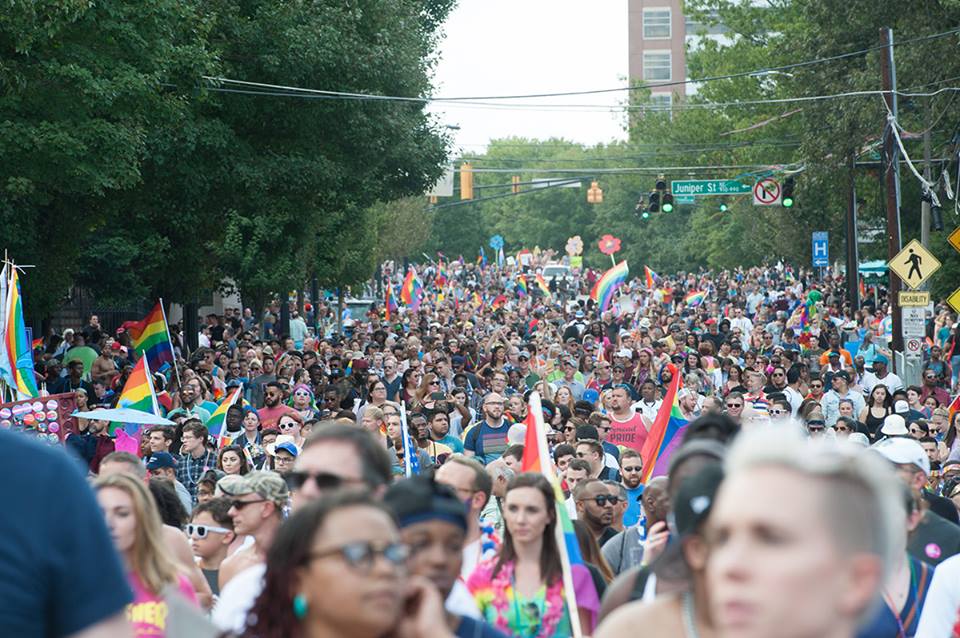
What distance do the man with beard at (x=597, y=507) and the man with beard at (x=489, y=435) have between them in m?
5.92

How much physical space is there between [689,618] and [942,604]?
9.73 ft

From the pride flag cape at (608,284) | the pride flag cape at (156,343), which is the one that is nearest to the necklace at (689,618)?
the pride flag cape at (156,343)

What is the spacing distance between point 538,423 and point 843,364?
17583 mm

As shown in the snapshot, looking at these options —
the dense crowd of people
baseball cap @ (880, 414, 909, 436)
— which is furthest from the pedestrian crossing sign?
baseball cap @ (880, 414, 909, 436)

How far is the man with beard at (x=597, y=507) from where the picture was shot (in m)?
9.18

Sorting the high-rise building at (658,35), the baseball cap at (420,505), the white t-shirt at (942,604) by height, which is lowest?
the white t-shirt at (942,604)

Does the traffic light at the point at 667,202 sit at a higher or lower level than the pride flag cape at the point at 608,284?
higher

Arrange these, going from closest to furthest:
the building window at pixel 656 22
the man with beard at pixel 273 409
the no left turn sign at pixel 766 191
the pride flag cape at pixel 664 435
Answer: the pride flag cape at pixel 664 435
the man with beard at pixel 273 409
the no left turn sign at pixel 766 191
the building window at pixel 656 22

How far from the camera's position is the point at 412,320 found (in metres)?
44.6

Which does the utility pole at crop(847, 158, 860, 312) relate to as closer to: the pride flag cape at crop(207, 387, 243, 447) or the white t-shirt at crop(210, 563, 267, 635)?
the pride flag cape at crop(207, 387, 243, 447)

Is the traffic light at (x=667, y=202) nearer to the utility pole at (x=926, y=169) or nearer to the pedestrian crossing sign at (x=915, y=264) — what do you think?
the utility pole at (x=926, y=169)

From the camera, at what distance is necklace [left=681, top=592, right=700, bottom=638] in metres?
3.34

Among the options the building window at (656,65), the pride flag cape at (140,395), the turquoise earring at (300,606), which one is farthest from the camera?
the building window at (656,65)

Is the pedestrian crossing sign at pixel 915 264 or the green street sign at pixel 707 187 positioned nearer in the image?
the pedestrian crossing sign at pixel 915 264
